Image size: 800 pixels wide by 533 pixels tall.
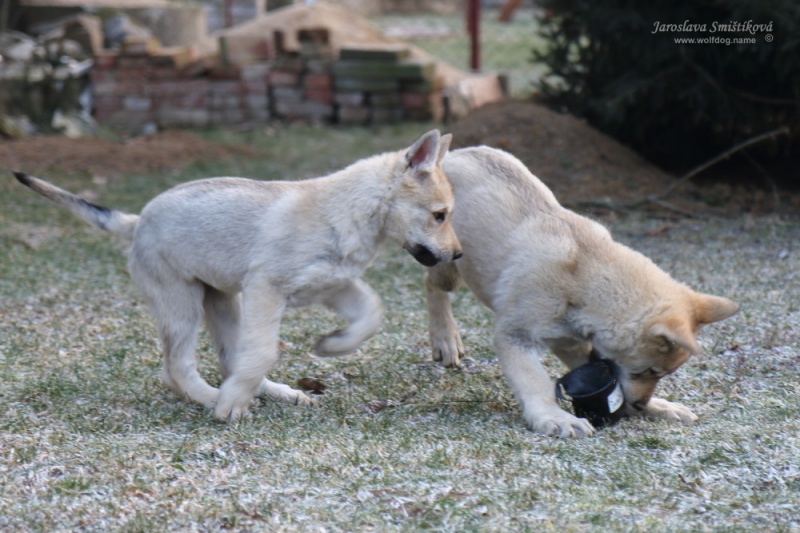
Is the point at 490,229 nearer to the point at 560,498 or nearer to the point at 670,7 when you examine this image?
the point at 560,498

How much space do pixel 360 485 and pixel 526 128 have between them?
279 inches

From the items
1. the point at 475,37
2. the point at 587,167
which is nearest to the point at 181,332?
the point at 587,167

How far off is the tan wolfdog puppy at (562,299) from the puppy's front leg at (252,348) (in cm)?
108

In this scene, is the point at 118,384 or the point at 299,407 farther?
the point at 118,384

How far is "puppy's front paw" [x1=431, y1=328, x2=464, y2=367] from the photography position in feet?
18.3

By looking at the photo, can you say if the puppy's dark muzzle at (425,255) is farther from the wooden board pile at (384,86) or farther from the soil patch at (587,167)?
the wooden board pile at (384,86)

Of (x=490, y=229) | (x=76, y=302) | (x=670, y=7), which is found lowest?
(x=76, y=302)

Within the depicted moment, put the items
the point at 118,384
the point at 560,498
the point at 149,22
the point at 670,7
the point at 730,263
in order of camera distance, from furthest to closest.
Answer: the point at 149,22
the point at 670,7
the point at 730,263
the point at 118,384
the point at 560,498

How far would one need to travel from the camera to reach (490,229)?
5035mm

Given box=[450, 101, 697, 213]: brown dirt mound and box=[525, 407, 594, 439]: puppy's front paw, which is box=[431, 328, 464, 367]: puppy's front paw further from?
box=[450, 101, 697, 213]: brown dirt mound

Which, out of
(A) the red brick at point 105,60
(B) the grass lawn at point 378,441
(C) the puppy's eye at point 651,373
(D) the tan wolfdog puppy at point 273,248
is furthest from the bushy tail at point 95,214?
(A) the red brick at point 105,60

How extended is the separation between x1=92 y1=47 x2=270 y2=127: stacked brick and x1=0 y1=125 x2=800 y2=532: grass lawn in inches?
281

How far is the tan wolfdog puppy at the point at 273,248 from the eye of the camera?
4570 millimetres

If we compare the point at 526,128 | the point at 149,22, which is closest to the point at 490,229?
the point at 526,128
